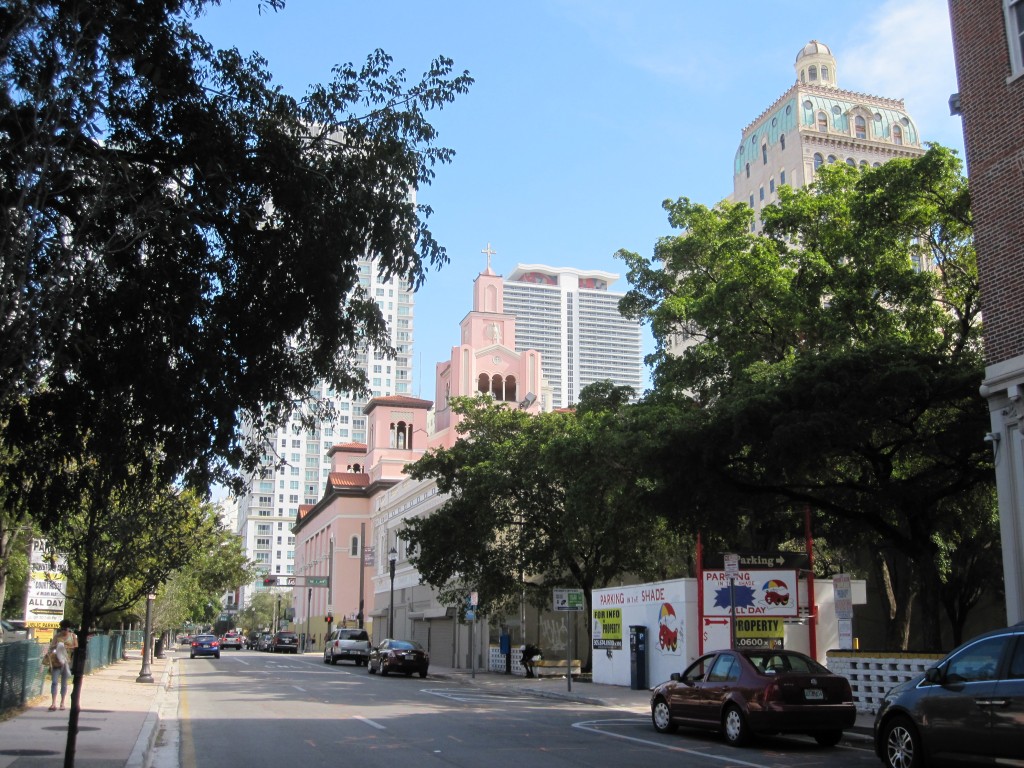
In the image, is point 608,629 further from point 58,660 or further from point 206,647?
point 206,647

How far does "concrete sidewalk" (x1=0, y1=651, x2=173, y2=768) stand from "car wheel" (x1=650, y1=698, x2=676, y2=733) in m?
8.16

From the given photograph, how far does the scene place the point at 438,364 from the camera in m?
76.4

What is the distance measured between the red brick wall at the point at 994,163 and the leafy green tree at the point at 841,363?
1956mm

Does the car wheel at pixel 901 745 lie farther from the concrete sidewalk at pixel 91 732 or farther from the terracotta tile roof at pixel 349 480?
the terracotta tile roof at pixel 349 480

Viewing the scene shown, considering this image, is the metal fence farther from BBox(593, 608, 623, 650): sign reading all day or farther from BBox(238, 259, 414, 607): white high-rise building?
BBox(238, 259, 414, 607): white high-rise building

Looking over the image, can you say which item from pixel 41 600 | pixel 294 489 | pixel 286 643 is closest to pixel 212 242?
pixel 41 600

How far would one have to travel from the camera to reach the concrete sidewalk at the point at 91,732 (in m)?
12.5

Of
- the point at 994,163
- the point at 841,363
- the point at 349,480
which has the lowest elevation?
the point at 841,363

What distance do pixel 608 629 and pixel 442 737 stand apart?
15665 mm

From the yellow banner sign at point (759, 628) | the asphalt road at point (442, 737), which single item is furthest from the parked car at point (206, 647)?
the yellow banner sign at point (759, 628)

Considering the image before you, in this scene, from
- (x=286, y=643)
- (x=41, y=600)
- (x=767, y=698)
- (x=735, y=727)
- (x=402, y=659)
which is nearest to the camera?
(x=767, y=698)

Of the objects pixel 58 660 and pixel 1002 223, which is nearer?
pixel 1002 223

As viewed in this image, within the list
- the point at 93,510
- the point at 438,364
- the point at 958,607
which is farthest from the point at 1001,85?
the point at 438,364

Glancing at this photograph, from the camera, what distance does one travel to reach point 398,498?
68.8 m
